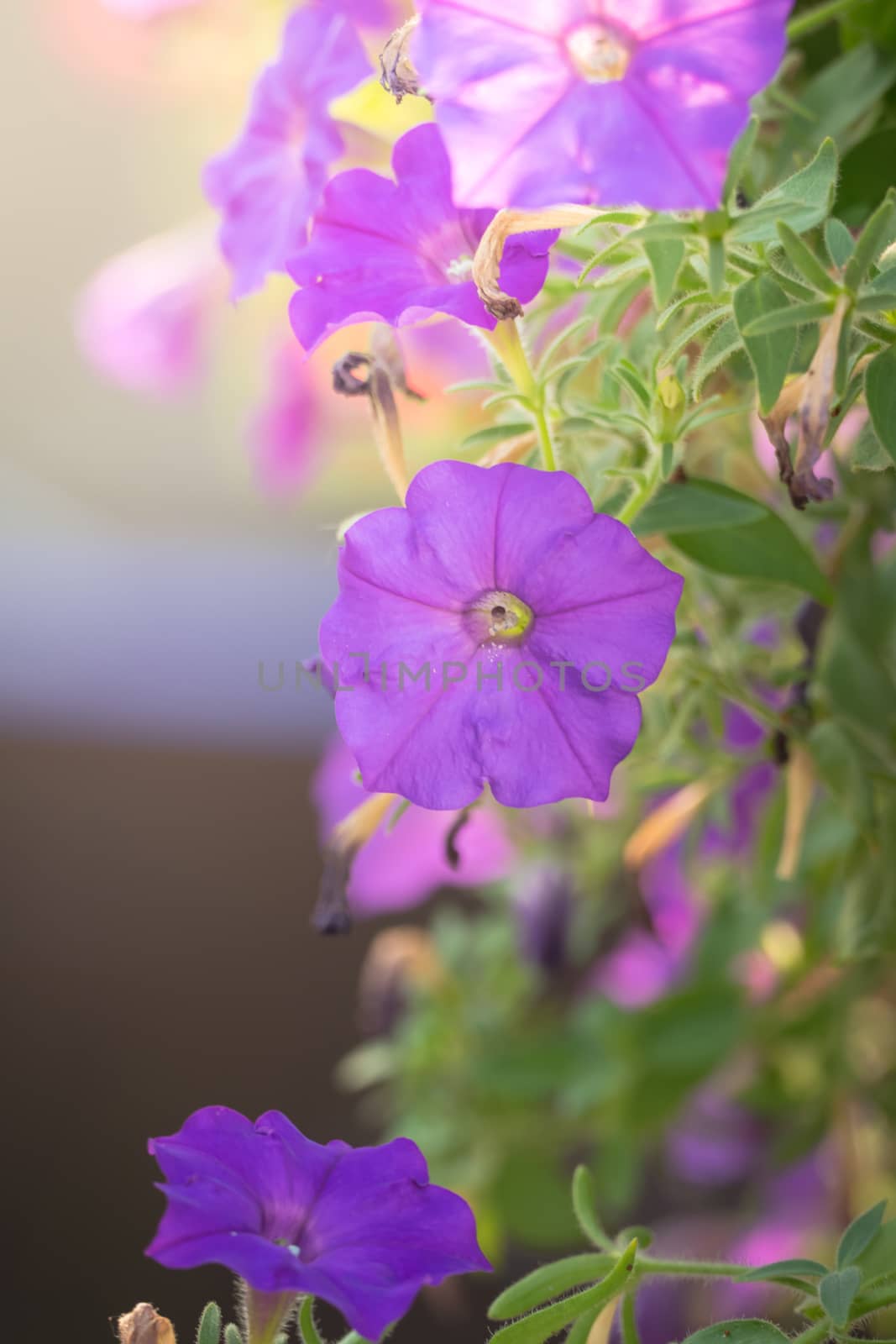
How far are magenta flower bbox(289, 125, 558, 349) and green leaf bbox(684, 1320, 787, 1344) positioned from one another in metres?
0.26

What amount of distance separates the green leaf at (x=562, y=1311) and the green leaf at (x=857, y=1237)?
0.19ft

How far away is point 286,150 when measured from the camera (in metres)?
0.44

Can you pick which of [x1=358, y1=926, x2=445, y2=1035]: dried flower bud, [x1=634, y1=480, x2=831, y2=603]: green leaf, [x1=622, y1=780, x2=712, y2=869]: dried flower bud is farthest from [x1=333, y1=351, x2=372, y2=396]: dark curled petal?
[x1=358, y1=926, x2=445, y2=1035]: dried flower bud

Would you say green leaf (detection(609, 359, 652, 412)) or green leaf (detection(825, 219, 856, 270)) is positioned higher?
green leaf (detection(825, 219, 856, 270))

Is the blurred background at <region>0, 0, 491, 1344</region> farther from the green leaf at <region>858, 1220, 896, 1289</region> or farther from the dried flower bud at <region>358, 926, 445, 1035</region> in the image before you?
the green leaf at <region>858, 1220, 896, 1289</region>

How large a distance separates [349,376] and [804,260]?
15cm

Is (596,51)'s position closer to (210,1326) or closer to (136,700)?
(210,1326)


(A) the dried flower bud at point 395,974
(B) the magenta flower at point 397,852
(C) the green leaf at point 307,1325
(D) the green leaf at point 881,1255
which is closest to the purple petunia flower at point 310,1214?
(C) the green leaf at point 307,1325

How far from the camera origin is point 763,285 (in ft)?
1.06

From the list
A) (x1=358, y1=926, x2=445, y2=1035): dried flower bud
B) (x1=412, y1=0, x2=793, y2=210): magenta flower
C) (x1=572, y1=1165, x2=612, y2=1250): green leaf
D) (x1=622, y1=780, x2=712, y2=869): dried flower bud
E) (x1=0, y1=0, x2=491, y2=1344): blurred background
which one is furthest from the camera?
(x1=0, y1=0, x2=491, y2=1344): blurred background

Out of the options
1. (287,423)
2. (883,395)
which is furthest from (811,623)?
(287,423)

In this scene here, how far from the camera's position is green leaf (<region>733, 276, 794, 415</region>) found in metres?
0.31

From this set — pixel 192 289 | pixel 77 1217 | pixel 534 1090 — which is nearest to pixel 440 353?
pixel 192 289

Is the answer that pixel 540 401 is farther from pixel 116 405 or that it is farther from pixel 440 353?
pixel 116 405
